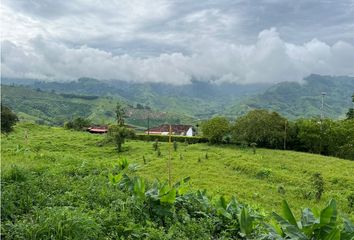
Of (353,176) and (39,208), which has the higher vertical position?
(39,208)

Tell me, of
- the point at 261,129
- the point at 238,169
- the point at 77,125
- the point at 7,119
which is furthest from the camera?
the point at 77,125

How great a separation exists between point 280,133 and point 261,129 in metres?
2.80

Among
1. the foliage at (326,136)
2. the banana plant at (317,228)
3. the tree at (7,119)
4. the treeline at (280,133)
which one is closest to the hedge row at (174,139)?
the treeline at (280,133)

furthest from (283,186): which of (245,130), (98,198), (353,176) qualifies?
(245,130)

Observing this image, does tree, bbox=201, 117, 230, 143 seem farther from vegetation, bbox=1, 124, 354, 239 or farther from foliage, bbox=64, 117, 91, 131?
vegetation, bbox=1, 124, 354, 239

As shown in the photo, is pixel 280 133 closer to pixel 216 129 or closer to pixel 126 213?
pixel 216 129

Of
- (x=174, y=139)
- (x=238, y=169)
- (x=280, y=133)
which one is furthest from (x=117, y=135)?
(x=280, y=133)

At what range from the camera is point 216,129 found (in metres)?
55.3

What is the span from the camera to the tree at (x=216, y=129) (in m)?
55.4

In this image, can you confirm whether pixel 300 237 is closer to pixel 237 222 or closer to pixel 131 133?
pixel 237 222

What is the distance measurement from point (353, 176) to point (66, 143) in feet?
108

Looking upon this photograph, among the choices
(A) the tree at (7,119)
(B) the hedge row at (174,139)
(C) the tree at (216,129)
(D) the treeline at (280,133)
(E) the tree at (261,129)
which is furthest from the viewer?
(B) the hedge row at (174,139)

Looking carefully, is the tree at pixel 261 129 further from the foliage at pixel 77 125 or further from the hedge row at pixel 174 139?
the foliage at pixel 77 125

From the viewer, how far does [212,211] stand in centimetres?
1044
